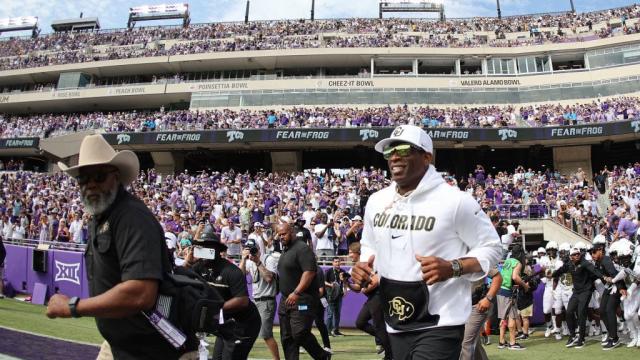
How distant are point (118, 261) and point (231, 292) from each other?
2659 mm

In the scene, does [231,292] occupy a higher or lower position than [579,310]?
higher

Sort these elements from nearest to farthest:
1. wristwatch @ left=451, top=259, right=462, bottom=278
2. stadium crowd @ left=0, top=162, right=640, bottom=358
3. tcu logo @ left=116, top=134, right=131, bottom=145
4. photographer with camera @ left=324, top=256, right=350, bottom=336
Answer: wristwatch @ left=451, top=259, right=462, bottom=278 < stadium crowd @ left=0, top=162, right=640, bottom=358 < photographer with camera @ left=324, top=256, right=350, bottom=336 < tcu logo @ left=116, top=134, right=131, bottom=145

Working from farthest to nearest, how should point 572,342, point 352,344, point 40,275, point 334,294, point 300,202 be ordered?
point 300,202 → point 40,275 → point 334,294 → point 352,344 → point 572,342

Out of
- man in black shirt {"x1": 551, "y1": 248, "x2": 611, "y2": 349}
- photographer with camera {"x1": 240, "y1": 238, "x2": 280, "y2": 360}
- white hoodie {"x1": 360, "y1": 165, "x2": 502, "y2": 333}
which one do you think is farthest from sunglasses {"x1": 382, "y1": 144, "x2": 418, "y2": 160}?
man in black shirt {"x1": 551, "y1": 248, "x2": 611, "y2": 349}

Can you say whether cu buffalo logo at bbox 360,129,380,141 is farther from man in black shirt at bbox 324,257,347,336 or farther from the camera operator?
the camera operator

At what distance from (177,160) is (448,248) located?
36064 mm

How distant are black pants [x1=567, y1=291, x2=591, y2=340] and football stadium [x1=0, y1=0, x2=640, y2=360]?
44mm

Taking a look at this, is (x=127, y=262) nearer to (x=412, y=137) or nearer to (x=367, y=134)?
(x=412, y=137)

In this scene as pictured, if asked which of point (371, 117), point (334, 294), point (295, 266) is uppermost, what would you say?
point (371, 117)

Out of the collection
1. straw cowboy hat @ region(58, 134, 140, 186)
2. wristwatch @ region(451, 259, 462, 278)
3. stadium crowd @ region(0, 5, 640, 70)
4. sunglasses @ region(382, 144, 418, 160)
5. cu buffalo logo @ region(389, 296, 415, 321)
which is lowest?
cu buffalo logo @ region(389, 296, 415, 321)

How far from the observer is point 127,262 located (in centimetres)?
254

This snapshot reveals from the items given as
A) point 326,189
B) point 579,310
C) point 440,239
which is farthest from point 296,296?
point 326,189

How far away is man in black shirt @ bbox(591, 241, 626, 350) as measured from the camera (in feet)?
31.5

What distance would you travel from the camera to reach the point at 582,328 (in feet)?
32.4
